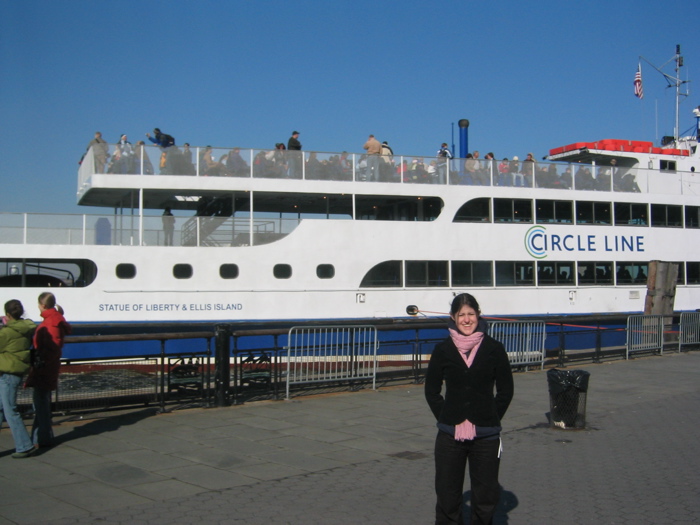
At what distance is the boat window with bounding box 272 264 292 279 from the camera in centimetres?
1902

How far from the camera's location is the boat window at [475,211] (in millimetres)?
21309

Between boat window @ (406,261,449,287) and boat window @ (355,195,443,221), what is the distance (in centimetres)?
165

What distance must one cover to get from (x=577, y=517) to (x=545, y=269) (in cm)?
1716

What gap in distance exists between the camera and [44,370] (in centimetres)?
770

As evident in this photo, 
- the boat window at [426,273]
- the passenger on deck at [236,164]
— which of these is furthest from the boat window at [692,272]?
the passenger on deck at [236,164]

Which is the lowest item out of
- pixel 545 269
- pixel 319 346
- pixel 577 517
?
pixel 577 517

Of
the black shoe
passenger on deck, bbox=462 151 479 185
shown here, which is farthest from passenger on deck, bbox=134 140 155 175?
the black shoe

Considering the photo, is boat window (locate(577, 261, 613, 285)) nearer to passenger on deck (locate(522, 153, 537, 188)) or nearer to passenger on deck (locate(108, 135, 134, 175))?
passenger on deck (locate(522, 153, 537, 188))

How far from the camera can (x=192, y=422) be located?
9273 millimetres

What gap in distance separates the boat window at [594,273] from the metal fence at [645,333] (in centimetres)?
501

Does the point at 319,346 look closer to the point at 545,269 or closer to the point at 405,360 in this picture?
the point at 405,360

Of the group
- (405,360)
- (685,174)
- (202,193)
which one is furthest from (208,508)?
(685,174)

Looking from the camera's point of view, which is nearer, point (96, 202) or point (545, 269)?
point (96, 202)

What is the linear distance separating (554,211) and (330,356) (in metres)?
13.3
